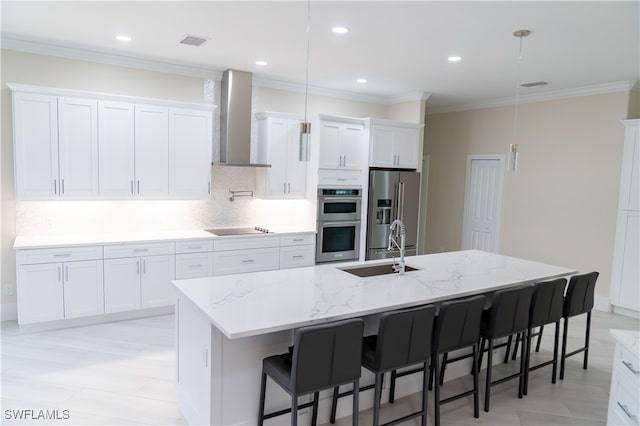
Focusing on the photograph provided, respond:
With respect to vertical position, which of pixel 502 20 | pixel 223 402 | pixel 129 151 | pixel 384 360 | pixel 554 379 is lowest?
pixel 554 379

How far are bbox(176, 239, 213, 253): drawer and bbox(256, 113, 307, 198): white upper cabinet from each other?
1.09 metres

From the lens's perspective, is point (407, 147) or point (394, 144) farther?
point (407, 147)

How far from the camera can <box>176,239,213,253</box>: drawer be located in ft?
16.3

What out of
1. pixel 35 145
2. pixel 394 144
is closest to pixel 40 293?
pixel 35 145

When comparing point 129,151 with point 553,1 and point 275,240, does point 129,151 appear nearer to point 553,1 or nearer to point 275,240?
point 275,240

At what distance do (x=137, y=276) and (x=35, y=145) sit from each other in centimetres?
168

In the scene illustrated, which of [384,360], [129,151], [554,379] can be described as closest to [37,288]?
[129,151]

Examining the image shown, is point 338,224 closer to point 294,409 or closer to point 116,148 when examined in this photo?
point 116,148

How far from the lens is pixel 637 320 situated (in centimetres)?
536

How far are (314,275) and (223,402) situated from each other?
1.18 meters

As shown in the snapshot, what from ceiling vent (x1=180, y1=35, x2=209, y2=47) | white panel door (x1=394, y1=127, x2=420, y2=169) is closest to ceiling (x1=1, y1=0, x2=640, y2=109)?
ceiling vent (x1=180, y1=35, x2=209, y2=47)

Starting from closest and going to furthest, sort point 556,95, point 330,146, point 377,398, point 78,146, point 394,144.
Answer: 1. point 377,398
2. point 78,146
3. point 330,146
4. point 556,95
5. point 394,144

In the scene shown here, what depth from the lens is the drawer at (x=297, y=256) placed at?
5695 millimetres

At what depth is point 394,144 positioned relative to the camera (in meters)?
6.39
